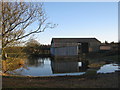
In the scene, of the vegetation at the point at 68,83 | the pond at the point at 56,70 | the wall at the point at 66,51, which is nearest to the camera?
the vegetation at the point at 68,83

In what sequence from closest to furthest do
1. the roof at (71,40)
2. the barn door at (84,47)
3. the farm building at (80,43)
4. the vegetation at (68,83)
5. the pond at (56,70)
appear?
the vegetation at (68,83) → the pond at (56,70) → the farm building at (80,43) → the barn door at (84,47) → the roof at (71,40)

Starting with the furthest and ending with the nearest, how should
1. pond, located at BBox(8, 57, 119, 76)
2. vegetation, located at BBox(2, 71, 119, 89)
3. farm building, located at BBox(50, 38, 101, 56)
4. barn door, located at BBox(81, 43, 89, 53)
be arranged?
barn door, located at BBox(81, 43, 89, 53), farm building, located at BBox(50, 38, 101, 56), pond, located at BBox(8, 57, 119, 76), vegetation, located at BBox(2, 71, 119, 89)

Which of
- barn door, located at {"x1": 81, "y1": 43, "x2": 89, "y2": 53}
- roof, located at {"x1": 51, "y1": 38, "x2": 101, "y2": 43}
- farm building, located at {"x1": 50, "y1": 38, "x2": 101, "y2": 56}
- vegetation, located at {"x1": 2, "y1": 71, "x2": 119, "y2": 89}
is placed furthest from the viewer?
roof, located at {"x1": 51, "y1": 38, "x2": 101, "y2": 43}

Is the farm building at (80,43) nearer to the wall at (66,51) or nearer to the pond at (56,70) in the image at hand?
the wall at (66,51)

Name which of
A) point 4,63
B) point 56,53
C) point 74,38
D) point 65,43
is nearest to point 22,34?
point 4,63

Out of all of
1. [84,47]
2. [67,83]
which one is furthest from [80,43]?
[67,83]

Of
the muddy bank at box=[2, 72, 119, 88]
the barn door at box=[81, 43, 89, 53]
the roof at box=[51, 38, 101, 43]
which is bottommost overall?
the muddy bank at box=[2, 72, 119, 88]

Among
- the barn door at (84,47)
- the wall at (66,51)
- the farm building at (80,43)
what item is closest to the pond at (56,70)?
the wall at (66,51)

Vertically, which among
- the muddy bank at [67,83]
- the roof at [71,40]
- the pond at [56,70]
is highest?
the roof at [71,40]

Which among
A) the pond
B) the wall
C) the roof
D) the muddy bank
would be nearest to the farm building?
the roof


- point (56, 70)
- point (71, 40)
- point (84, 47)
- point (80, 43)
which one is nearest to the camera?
point (56, 70)

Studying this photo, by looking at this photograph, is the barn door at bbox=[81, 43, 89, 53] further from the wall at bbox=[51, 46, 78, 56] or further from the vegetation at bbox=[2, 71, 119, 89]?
the vegetation at bbox=[2, 71, 119, 89]

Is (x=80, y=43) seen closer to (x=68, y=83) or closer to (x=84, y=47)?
(x=84, y=47)

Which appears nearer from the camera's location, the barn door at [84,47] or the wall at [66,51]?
the wall at [66,51]
